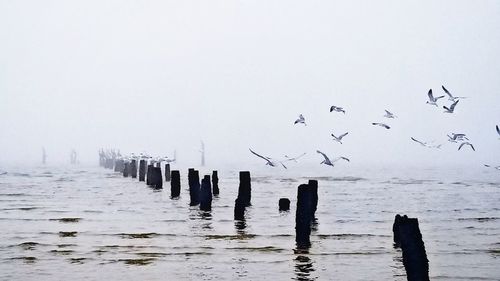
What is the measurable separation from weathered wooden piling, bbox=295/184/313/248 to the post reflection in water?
26.8 inches

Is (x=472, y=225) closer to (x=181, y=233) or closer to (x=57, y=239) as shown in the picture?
(x=181, y=233)

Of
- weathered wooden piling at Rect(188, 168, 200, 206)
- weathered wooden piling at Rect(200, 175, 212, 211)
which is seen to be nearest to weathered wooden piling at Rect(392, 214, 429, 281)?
weathered wooden piling at Rect(200, 175, 212, 211)

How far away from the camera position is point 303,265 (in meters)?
15.0

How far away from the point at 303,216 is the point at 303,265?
2.93m

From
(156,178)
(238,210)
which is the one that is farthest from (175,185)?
(238,210)

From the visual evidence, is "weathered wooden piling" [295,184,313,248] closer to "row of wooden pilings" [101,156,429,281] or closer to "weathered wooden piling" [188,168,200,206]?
"row of wooden pilings" [101,156,429,281]

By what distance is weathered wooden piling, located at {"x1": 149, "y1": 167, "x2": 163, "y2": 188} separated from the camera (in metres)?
47.5

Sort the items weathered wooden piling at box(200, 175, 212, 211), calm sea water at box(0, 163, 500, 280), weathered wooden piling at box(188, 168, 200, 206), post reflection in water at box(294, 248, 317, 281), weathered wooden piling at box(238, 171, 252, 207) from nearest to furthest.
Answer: post reflection in water at box(294, 248, 317, 281) → calm sea water at box(0, 163, 500, 280) → weathered wooden piling at box(238, 171, 252, 207) → weathered wooden piling at box(200, 175, 212, 211) → weathered wooden piling at box(188, 168, 200, 206)

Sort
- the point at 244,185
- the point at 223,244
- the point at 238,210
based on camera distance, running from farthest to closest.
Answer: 1. the point at 244,185
2. the point at 238,210
3. the point at 223,244

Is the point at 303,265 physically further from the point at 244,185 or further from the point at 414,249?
the point at 244,185

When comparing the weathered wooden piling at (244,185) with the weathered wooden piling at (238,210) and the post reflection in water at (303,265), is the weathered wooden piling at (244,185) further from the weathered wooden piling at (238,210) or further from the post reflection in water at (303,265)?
the post reflection in water at (303,265)

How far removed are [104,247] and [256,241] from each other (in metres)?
4.90

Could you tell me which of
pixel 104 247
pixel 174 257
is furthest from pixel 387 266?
pixel 104 247

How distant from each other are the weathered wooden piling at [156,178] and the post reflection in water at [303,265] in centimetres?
3136
